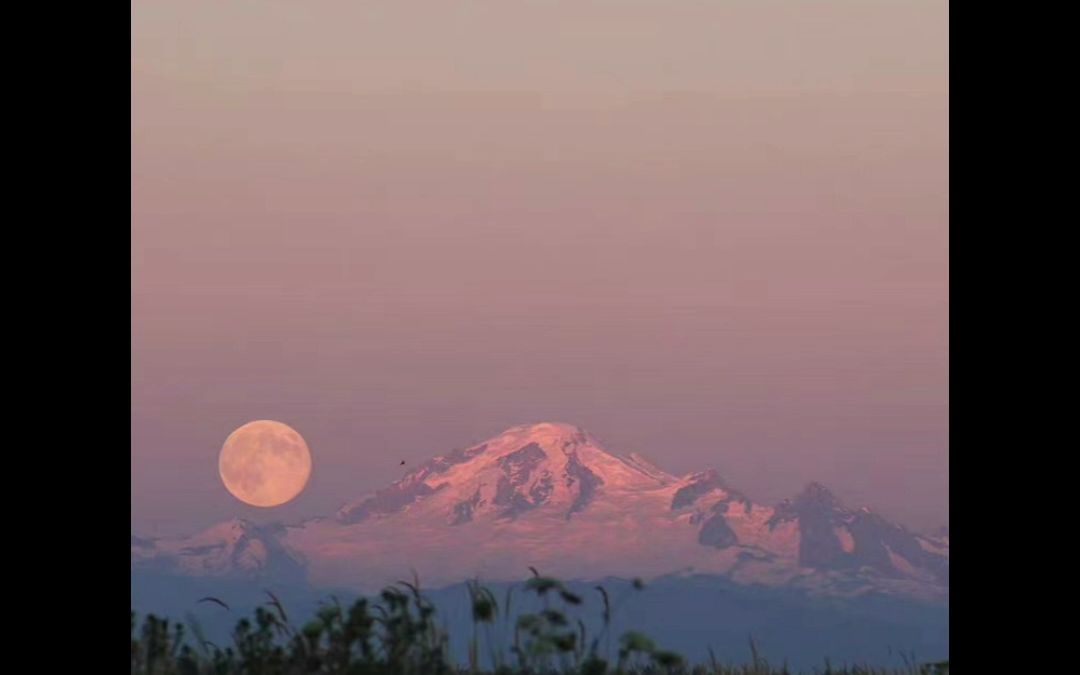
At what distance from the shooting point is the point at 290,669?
9.95m
